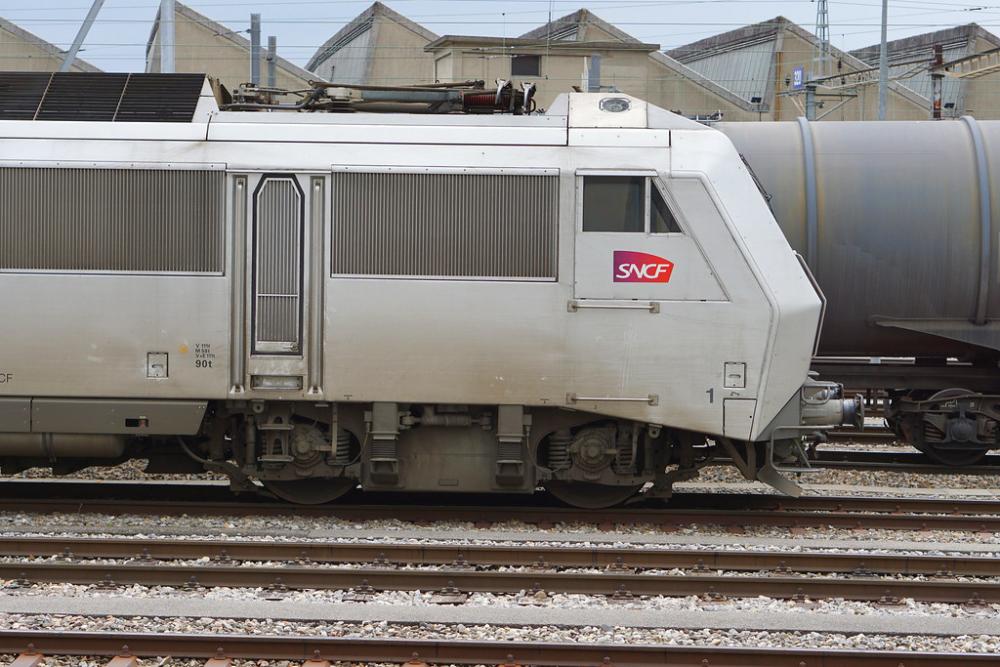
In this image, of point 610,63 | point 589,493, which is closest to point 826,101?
point 610,63

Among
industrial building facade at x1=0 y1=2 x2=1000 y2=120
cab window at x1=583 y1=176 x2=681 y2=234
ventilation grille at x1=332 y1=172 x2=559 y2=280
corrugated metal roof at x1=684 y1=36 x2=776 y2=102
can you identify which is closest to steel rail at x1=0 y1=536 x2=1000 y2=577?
ventilation grille at x1=332 y1=172 x2=559 y2=280

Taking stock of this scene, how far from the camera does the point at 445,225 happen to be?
942cm

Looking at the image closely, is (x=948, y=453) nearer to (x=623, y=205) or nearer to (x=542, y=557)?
(x=623, y=205)

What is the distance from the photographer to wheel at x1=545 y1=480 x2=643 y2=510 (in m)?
10.3

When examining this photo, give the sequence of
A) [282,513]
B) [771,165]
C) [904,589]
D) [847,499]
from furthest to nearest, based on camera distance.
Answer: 1. [771,165]
2. [847,499]
3. [282,513]
4. [904,589]

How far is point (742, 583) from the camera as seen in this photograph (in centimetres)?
786

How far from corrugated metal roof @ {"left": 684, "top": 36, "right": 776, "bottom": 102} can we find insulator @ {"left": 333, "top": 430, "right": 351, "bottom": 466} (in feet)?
127

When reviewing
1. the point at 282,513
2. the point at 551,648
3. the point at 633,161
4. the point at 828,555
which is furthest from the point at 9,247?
the point at 828,555

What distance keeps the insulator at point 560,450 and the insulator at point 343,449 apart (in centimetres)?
170

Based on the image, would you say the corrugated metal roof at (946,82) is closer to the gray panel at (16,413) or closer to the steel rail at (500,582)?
the steel rail at (500,582)

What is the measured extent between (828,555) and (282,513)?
4.51 meters

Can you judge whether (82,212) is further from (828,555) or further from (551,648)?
(828,555)

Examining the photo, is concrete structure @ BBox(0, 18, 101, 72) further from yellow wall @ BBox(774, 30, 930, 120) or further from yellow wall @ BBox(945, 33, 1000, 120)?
yellow wall @ BBox(945, 33, 1000, 120)

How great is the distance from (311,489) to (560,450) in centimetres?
222
